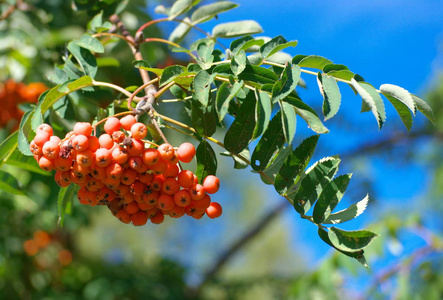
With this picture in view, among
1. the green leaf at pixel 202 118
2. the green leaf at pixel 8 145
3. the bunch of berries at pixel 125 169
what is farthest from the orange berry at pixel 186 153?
the green leaf at pixel 8 145

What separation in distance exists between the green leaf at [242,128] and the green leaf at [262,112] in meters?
0.07

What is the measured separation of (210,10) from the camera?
1.68 metres

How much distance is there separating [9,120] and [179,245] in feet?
51.1

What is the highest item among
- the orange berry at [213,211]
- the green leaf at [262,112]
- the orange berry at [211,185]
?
the green leaf at [262,112]

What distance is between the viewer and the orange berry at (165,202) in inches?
40.9

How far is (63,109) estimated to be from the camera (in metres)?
1.48

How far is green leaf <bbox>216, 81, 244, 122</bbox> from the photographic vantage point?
3.10 feet

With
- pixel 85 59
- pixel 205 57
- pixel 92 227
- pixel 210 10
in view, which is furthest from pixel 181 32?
pixel 92 227

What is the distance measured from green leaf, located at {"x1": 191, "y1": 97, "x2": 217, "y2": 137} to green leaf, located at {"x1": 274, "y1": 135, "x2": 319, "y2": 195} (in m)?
0.20

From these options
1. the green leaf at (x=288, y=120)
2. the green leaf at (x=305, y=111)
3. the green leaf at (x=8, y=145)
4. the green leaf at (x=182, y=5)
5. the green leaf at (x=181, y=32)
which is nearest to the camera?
the green leaf at (x=288, y=120)

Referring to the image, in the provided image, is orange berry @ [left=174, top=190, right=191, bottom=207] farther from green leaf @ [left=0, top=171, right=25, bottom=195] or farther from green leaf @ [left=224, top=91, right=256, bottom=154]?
green leaf @ [left=0, top=171, right=25, bottom=195]

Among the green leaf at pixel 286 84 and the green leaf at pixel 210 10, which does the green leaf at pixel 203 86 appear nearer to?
the green leaf at pixel 286 84

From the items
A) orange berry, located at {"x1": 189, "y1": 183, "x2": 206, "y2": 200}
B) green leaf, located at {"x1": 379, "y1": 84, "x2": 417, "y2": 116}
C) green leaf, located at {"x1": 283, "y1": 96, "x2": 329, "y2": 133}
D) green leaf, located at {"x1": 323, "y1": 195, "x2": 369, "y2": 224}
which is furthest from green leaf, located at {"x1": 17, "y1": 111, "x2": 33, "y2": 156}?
green leaf, located at {"x1": 379, "y1": 84, "x2": 417, "y2": 116}

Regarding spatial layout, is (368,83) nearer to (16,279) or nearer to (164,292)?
(164,292)
